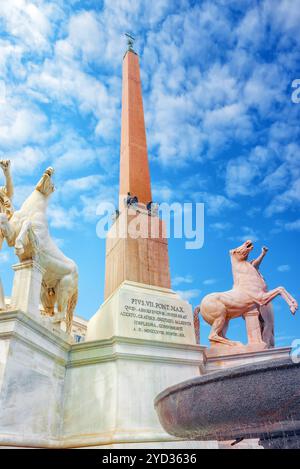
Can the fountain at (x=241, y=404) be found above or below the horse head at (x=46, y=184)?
below

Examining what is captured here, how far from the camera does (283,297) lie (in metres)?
8.79

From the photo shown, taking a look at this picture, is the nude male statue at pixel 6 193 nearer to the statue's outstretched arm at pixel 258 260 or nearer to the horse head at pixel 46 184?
the horse head at pixel 46 184

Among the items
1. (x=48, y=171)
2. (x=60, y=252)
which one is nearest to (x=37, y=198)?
(x=48, y=171)

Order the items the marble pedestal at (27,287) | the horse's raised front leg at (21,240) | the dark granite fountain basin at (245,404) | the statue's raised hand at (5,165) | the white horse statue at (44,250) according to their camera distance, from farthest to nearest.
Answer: the statue's raised hand at (5,165) → the white horse statue at (44,250) → the horse's raised front leg at (21,240) → the marble pedestal at (27,287) → the dark granite fountain basin at (245,404)

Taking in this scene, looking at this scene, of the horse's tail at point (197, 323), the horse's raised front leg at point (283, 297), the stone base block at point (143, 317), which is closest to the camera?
the stone base block at point (143, 317)

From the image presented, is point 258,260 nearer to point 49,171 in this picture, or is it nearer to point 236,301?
point 236,301

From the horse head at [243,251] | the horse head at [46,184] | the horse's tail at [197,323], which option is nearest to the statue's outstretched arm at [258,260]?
the horse head at [243,251]

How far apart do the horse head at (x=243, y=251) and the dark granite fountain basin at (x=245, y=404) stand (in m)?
6.25

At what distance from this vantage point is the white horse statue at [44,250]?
7.69 meters

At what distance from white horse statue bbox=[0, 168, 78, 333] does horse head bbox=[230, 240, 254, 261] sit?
12.9 ft

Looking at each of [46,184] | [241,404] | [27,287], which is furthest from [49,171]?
[241,404]

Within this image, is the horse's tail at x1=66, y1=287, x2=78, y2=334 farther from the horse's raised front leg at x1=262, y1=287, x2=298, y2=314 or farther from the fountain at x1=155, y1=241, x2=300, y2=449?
the fountain at x1=155, y1=241, x2=300, y2=449

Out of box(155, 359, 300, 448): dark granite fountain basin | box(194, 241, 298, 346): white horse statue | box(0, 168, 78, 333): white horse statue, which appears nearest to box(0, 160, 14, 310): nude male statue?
box(0, 168, 78, 333): white horse statue
